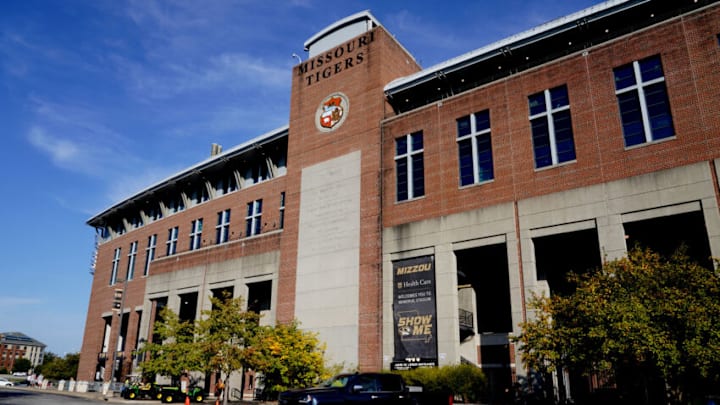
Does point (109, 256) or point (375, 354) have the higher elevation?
point (109, 256)

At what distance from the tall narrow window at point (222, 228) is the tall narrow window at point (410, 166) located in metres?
22.1

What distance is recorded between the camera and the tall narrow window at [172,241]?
201 feet

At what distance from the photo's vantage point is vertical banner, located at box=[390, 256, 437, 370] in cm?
3353

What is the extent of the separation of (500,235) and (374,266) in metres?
9.06

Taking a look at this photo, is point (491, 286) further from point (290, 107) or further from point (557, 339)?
point (290, 107)

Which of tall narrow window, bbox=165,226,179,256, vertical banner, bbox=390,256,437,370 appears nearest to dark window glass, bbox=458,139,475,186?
vertical banner, bbox=390,256,437,370

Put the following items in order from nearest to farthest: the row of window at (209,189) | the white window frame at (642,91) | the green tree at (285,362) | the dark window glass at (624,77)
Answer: the white window frame at (642,91) → the dark window glass at (624,77) → the green tree at (285,362) → the row of window at (209,189)

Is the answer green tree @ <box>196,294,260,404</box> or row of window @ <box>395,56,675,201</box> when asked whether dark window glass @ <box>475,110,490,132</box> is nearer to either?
row of window @ <box>395,56,675,201</box>

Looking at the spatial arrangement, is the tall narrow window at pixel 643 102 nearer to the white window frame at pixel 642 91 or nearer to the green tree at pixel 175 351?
the white window frame at pixel 642 91

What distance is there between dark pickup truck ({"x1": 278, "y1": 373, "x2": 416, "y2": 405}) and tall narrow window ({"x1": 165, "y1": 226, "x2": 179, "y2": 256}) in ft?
154

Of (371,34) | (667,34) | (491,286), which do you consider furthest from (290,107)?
(667,34)

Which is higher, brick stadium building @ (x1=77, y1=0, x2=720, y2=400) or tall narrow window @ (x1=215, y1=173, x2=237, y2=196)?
tall narrow window @ (x1=215, y1=173, x2=237, y2=196)

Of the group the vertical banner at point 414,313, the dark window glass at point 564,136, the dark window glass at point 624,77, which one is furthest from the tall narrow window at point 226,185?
the dark window glass at point 624,77

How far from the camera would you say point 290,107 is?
47.4 meters
